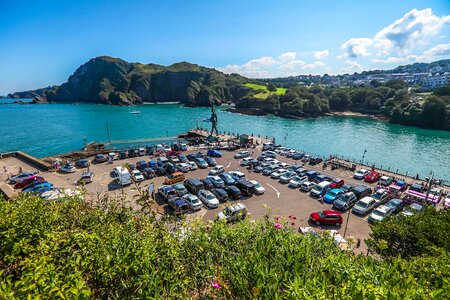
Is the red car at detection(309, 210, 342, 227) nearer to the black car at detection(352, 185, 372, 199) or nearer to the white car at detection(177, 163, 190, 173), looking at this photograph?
the black car at detection(352, 185, 372, 199)

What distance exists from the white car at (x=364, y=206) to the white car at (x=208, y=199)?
12147mm

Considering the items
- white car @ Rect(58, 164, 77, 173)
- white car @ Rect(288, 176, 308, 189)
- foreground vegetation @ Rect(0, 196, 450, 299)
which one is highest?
foreground vegetation @ Rect(0, 196, 450, 299)

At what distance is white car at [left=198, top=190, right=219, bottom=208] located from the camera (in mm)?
20688

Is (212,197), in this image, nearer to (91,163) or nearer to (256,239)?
(256,239)

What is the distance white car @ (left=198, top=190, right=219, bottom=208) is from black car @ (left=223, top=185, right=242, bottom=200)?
2.08 meters

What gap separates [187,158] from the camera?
34.8 meters

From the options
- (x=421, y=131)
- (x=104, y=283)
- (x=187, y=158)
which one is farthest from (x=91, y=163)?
(x=421, y=131)

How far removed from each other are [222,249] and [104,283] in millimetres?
2863

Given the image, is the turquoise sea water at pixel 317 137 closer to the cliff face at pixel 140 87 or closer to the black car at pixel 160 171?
the black car at pixel 160 171

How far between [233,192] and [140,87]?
17364 centimetres

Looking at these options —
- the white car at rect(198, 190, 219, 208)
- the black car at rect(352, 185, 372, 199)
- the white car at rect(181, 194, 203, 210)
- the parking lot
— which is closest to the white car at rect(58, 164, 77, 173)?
the parking lot

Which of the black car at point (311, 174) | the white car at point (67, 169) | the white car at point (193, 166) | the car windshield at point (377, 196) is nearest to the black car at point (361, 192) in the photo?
the car windshield at point (377, 196)

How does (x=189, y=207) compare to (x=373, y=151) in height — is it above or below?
above

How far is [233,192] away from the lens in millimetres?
22531
